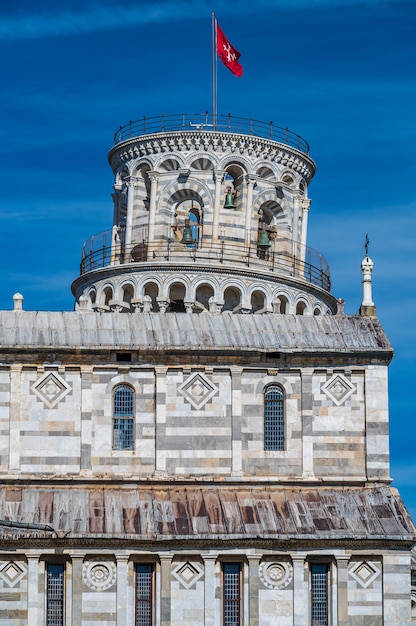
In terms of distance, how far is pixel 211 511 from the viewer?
324 ft

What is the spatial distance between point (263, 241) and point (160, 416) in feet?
150

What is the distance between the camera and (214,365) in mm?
101500

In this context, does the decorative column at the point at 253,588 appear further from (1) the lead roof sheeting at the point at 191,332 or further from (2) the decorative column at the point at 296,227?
(2) the decorative column at the point at 296,227

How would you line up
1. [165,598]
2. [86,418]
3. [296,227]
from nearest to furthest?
[165,598] → [86,418] → [296,227]

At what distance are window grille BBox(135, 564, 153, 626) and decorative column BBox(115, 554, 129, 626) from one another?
530mm

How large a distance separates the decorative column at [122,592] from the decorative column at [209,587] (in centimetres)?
324

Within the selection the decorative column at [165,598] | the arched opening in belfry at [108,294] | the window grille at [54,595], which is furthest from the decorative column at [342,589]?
the arched opening in belfry at [108,294]

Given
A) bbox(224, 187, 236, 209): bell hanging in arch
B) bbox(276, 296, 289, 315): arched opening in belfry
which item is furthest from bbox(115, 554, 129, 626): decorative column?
bbox(224, 187, 236, 209): bell hanging in arch

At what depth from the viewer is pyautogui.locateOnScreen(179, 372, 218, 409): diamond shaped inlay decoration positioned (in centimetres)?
10119

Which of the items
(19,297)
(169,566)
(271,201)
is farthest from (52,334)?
(271,201)

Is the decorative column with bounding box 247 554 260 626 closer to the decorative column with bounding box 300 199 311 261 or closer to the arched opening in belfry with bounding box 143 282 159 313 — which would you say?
the arched opening in belfry with bounding box 143 282 159 313

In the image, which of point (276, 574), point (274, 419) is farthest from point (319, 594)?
point (274, 419)

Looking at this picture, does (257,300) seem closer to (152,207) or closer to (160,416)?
(152,207)

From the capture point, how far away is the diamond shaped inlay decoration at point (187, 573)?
96625mm
